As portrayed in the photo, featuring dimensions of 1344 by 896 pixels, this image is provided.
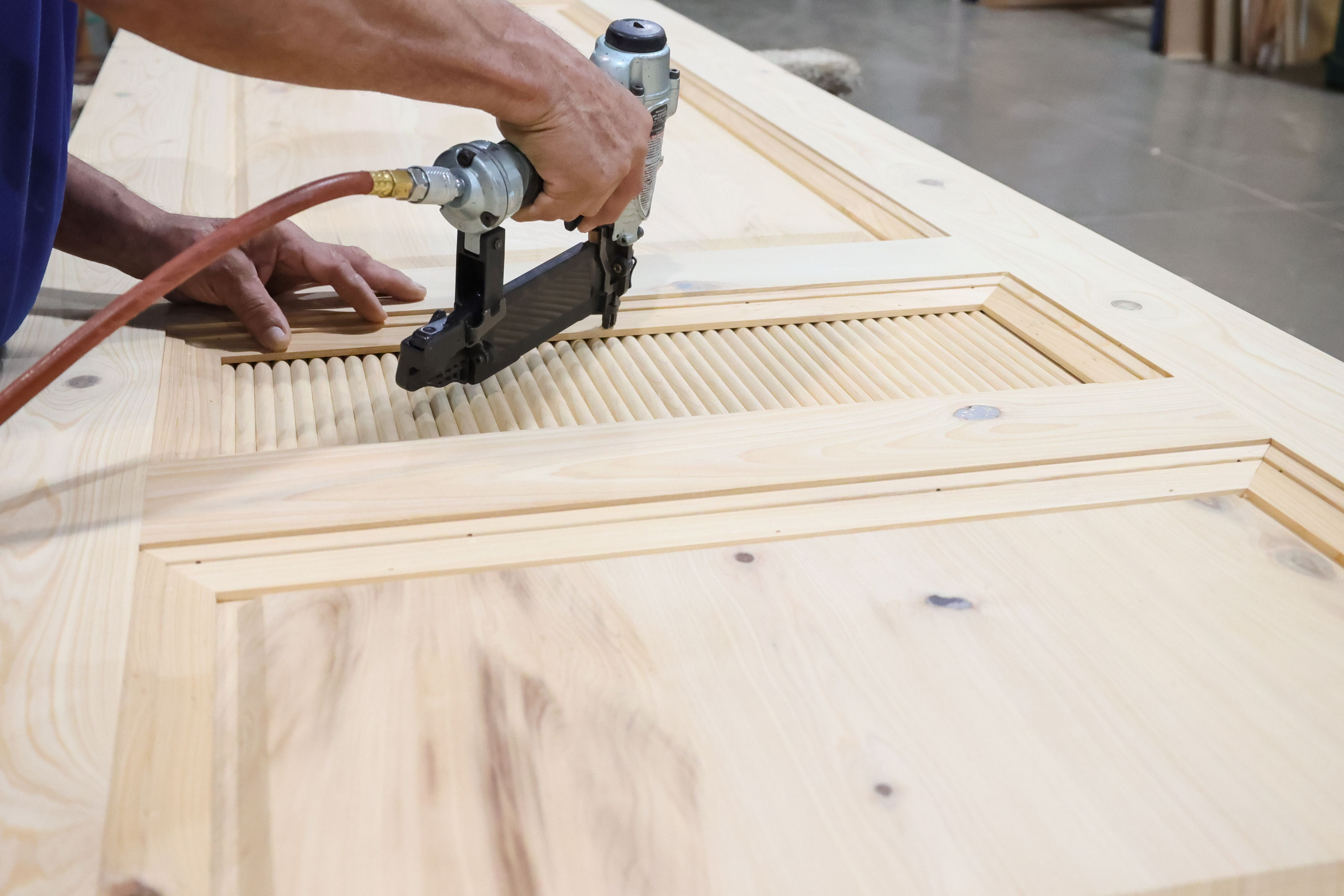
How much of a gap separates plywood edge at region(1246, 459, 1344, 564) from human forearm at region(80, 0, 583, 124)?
1.99 ft

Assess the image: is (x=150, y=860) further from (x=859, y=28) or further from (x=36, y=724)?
(x=859, y=28)

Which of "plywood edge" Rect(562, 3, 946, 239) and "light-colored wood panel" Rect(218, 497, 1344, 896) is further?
"plywood edge" Rect(562, 3, 946, 239)

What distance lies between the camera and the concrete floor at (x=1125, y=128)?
2.99 m

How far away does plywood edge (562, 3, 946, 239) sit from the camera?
140 centimetres

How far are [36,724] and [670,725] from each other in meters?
0.34

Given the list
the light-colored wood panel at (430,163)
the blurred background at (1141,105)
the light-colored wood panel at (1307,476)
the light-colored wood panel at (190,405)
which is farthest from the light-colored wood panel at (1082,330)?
the blurred background at (1141,105)

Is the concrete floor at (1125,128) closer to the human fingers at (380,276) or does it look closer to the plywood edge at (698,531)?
the plywood edge at (698,531)

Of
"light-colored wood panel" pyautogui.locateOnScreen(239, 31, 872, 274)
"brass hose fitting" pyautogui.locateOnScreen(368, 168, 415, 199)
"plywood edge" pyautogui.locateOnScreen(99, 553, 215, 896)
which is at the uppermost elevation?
"brass hose fitting" pyautogui.locateOnScreen(368, 168, 415, 199)

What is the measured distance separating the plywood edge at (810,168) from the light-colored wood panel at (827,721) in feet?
2.26

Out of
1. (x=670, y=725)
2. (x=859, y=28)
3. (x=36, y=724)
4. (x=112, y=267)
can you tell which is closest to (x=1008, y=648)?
(x=670, y=725)

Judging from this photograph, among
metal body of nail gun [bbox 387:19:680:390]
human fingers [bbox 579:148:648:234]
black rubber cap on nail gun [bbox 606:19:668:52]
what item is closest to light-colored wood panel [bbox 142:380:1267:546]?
metal body of nail gun [bbox 387:19:680:390]

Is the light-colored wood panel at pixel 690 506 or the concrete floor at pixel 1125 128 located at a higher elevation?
the light-colored wood panel at pixel 690 506

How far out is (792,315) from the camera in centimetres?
115

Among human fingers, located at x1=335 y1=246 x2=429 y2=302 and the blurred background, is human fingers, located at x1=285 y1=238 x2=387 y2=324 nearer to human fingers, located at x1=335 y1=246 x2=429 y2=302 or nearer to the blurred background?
human fingers, located at x1=335 y1=246 x2=429 y2=302
